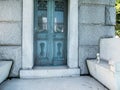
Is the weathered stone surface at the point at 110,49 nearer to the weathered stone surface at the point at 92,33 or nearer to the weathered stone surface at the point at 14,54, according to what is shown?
the weathered stone surface at the point at 92,33

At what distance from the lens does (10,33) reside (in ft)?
16.0

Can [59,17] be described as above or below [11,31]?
above

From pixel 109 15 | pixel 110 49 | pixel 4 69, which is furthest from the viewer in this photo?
pixel 109 15

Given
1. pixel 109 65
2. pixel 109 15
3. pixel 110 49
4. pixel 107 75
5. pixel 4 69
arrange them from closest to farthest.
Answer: pixel 107 75
pixel 109 65
pixel 4 69
pixel 110 49
pixel 109 15

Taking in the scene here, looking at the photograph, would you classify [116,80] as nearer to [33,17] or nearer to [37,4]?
[33,17]

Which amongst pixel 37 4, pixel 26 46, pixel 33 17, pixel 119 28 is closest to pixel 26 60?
pixel 26 46

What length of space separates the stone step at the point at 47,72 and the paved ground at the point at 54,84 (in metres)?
0.21

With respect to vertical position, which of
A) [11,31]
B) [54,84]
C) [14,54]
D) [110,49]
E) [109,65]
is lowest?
[54,84]

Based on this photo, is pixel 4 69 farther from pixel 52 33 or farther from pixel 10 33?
pixel 52 33

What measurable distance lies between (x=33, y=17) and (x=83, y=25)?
1483 mm

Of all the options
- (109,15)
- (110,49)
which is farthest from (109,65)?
(109,15)

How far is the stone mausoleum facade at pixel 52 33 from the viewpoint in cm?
486

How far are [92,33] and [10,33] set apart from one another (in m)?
2.37

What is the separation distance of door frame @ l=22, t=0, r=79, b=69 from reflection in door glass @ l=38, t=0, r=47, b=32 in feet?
1.48
